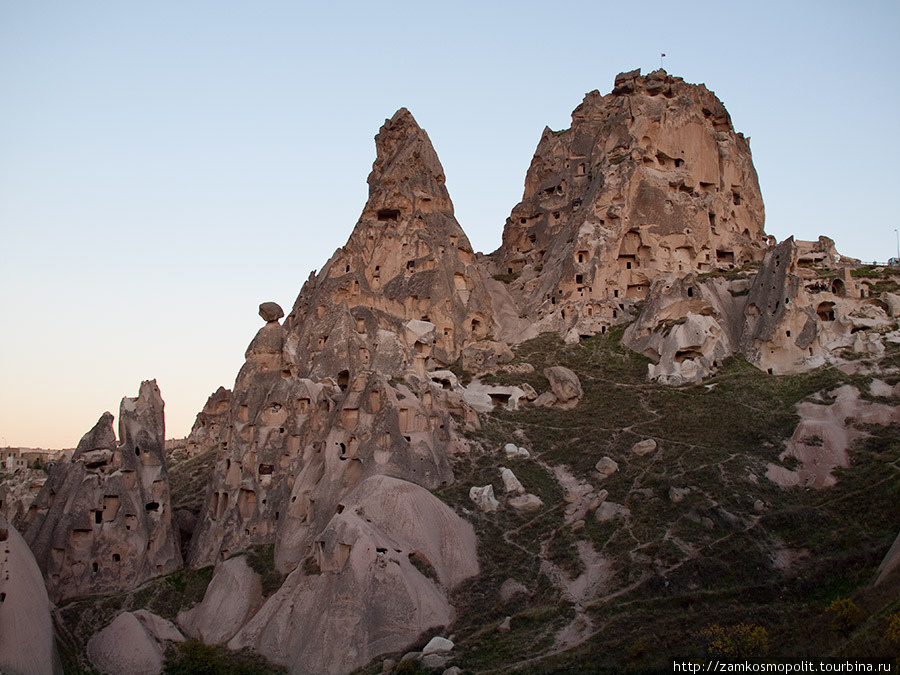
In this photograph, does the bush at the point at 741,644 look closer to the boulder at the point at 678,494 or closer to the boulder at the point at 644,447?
the boulder at the point at 678,494

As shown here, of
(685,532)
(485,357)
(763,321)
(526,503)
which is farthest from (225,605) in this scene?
(763,321)

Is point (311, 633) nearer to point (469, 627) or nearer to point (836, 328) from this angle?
point (469, 627)

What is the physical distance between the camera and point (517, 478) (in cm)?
3903

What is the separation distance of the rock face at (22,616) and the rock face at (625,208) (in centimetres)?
3554

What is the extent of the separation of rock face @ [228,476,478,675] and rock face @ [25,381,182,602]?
8077mm

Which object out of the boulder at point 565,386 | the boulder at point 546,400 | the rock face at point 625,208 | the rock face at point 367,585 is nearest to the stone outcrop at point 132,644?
the rock face at point 367,585

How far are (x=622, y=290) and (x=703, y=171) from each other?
15391mm

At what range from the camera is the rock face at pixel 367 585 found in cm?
2909

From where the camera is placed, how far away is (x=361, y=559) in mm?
30750

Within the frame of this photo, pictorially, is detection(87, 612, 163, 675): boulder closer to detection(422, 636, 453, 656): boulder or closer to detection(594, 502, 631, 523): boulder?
detection(422, 636, 453, 656): boulder

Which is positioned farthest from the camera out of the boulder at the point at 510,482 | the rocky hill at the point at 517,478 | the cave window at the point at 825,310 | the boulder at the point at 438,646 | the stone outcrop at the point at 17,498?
the cave window at the point at 825,310

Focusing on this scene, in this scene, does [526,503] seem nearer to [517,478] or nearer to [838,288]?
[517,478]

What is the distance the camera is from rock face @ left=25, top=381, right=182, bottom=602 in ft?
119

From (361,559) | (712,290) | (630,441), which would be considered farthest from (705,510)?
(712,290)
